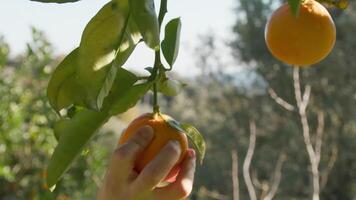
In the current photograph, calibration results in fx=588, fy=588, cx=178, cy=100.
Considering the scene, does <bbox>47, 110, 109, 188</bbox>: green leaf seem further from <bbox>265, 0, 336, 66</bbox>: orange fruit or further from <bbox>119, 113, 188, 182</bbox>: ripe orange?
<bbox>265, 0, 336, 66</bbox>: orange fruit

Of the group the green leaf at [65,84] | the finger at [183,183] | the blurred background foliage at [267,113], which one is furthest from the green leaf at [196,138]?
the blurred background foliage at [267,113]

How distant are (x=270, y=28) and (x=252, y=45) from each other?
6.96m

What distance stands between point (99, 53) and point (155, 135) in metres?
0.11

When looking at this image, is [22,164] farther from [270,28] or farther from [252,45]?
[252,45]

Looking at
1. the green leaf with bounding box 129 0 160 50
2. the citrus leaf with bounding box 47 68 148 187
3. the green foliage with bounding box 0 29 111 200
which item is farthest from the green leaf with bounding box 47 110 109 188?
the green foliage with bounding box 0 29 111 200

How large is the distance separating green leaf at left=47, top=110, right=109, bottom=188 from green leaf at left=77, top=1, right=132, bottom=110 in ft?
0.21

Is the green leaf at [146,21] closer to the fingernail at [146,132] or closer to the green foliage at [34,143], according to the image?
the fingernail at [146,132]

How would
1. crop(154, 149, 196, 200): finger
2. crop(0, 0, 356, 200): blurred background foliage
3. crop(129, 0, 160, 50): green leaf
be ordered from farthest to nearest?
crop(0, 0, 356, 200): blurred background foliage → crop(154, 149, 196, 200): finger → crop(129, 0, 160, 50): green leaf

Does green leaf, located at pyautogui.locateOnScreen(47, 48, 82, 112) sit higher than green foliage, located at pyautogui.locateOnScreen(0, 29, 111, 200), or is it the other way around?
green leaf, located at pyautogui.locateOnScreen(47, 48, 82, 112)

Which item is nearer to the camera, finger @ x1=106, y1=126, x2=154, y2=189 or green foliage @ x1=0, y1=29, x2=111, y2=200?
finger @ x1=106, y1=126, x2=154, y2=189

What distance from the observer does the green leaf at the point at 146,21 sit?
0.49m

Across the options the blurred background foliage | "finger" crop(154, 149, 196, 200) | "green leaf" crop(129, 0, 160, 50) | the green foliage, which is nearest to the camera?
"green leaf" crop(129, 0, 160, 50)

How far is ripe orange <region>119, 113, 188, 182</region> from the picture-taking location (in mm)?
571

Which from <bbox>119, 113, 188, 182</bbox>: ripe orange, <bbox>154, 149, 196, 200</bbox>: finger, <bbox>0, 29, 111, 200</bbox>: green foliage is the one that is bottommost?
<bbox>0, 29, 111, 200</bbox>: green foliage
